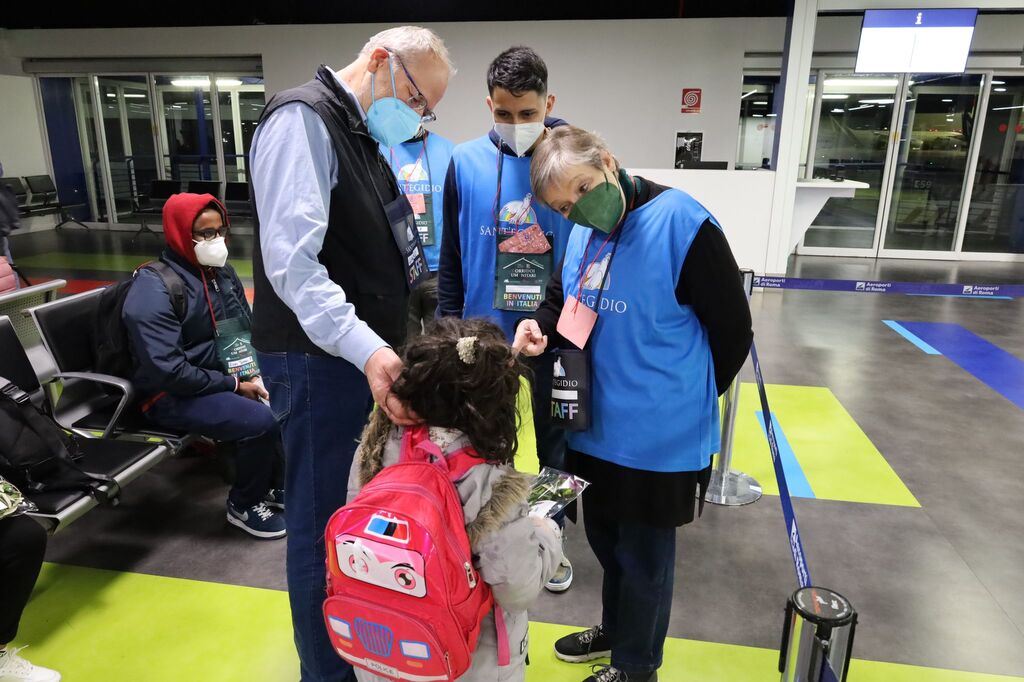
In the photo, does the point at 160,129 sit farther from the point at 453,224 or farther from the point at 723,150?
the point at 453,224

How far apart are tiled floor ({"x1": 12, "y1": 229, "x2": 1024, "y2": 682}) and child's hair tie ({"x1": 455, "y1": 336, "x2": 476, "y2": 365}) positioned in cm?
126

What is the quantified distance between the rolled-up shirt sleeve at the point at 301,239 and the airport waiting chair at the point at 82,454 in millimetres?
1379

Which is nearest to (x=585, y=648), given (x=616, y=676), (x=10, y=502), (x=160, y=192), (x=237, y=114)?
(x=616, y=676)

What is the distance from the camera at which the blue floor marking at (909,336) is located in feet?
17.5

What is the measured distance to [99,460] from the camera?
7.90 feet

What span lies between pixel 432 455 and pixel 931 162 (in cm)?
1057

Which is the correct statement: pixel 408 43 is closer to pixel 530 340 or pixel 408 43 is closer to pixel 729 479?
pixel 530 340

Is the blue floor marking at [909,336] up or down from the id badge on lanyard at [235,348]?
down

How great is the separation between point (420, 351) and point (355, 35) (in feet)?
31.5

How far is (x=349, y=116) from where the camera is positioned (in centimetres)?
145

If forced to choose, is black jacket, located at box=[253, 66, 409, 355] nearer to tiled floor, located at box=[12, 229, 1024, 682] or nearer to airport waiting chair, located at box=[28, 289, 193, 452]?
tiled floor, located at box=[12, 229, 1024, 682]

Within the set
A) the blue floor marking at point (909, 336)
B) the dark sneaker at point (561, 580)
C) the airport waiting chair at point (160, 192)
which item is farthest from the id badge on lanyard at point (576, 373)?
the airport waiting chair at point (160, 192)

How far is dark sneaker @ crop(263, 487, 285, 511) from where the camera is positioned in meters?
2.80

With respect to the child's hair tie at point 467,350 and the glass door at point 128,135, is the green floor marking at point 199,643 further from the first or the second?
the glass door at point 128,135
